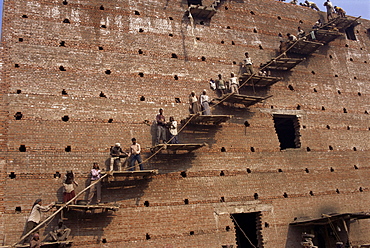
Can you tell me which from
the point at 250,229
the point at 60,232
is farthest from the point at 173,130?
the point at 250,229

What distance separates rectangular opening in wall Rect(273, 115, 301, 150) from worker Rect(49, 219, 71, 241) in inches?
420

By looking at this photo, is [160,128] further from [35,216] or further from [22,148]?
[35,216]

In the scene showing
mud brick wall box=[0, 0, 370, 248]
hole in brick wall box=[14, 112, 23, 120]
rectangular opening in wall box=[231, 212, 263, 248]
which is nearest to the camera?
mud brick wall box=[0, 0, 370, 248]

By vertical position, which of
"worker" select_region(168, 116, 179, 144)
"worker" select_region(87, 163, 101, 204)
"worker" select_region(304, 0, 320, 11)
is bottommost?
"worker" select_region(87, 163, 101, 204)

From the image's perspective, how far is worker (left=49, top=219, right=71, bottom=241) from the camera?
33.7 ft

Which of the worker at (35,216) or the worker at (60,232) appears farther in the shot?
the worker at (60,232)

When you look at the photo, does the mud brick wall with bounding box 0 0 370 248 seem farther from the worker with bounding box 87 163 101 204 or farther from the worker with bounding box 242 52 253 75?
the worker with bounding box 242 52 253 75

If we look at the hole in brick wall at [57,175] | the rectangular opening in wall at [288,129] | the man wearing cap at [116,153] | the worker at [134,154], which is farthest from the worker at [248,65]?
the hole in brick wall at [57,175]

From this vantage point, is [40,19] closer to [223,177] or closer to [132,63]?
[132,63]

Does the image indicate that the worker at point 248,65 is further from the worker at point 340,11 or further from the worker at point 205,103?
the worker at point 340,11

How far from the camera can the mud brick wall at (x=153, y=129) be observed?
454 inches

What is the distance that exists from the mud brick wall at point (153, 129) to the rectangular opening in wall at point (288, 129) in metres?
0.39

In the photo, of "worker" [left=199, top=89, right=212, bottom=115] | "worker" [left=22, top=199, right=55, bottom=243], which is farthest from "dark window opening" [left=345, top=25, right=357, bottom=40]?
"worker" [left=22, top=199, right=55, bottom=243]

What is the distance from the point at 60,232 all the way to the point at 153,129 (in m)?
5.10
